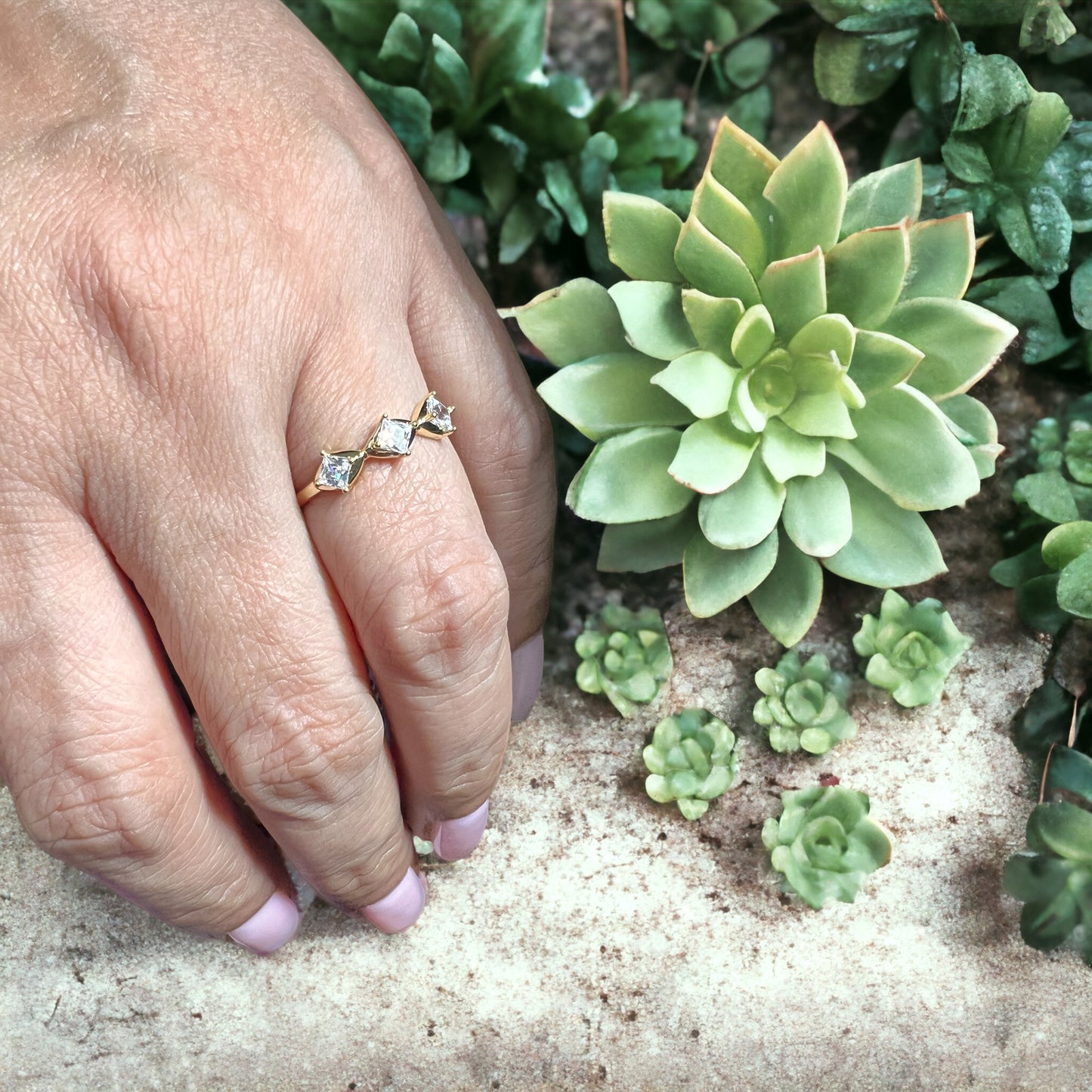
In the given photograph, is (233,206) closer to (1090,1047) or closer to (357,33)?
(357,33)

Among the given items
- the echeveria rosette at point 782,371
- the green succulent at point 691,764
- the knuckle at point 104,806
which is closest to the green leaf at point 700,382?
the echeveria rosette at point 782,371

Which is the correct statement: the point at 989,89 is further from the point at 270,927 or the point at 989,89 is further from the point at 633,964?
the point at 270,927

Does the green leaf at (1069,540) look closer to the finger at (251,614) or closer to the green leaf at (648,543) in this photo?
the green leaf at (648,543)

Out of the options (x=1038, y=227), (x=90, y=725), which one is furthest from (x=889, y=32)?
(x=90, y=725)

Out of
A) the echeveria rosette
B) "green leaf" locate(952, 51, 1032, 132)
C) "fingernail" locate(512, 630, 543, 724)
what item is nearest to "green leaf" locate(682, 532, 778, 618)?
the echeveria rosette

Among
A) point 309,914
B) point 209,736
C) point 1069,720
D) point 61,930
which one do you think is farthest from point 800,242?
point 61,930
